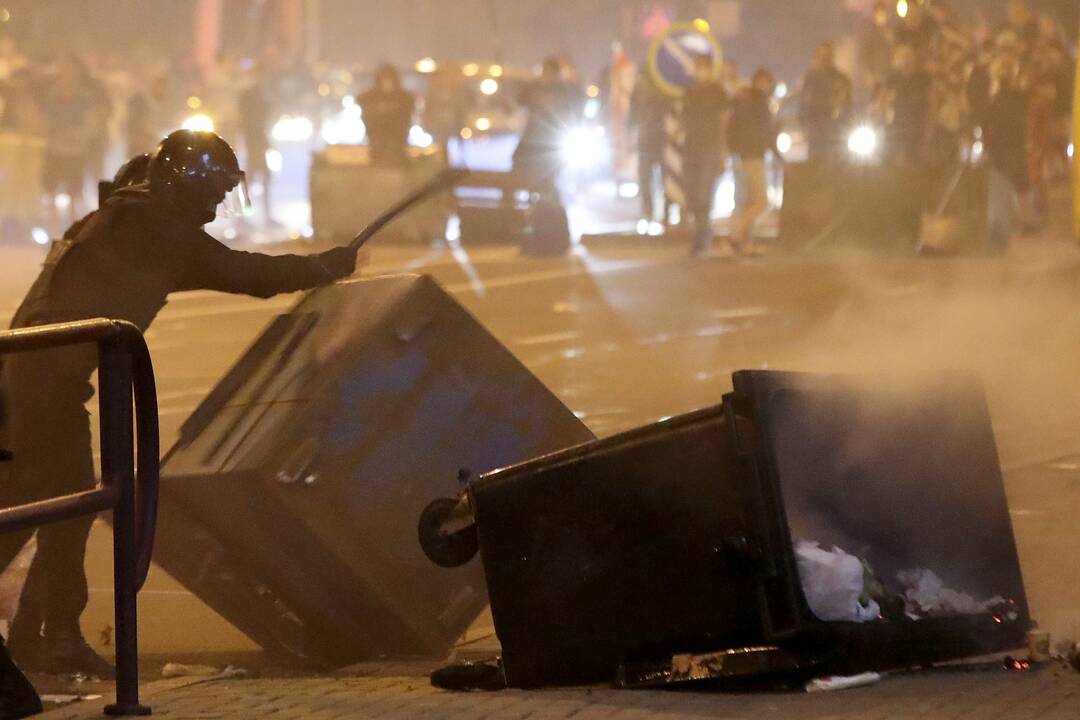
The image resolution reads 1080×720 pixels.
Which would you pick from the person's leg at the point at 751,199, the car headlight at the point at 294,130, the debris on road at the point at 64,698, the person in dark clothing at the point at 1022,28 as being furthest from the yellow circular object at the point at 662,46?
the debris on road at the point at 64,698

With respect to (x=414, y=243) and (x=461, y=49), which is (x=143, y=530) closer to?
(x=414, y=243)

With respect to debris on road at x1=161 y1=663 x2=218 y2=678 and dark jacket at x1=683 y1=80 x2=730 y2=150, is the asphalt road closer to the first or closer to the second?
debris on road at x1=161 y1=663 x2=218 y2=678

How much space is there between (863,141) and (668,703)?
1597 cm

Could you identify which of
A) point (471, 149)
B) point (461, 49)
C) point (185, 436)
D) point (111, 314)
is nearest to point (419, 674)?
point (185, 436)

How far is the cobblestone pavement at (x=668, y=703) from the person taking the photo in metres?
4.32

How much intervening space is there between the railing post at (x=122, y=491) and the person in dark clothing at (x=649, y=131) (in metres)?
16.8

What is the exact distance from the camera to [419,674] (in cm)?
538

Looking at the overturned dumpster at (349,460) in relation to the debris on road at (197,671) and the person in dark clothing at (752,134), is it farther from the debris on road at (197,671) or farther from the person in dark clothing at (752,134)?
the person in dark clothing at (752,134)

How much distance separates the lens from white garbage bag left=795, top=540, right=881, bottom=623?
4.32m

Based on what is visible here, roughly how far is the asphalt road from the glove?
1.38 metres

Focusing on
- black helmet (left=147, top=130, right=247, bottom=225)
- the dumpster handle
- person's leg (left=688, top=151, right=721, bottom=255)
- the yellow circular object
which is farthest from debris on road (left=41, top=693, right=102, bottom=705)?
the yellow circular object

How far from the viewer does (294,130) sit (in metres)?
28.1

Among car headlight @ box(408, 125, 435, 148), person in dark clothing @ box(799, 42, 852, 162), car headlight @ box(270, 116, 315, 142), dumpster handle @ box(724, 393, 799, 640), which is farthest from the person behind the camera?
car headlight @ box(270, 116, 315, 142)

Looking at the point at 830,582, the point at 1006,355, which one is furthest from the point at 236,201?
the point at 1006,355
